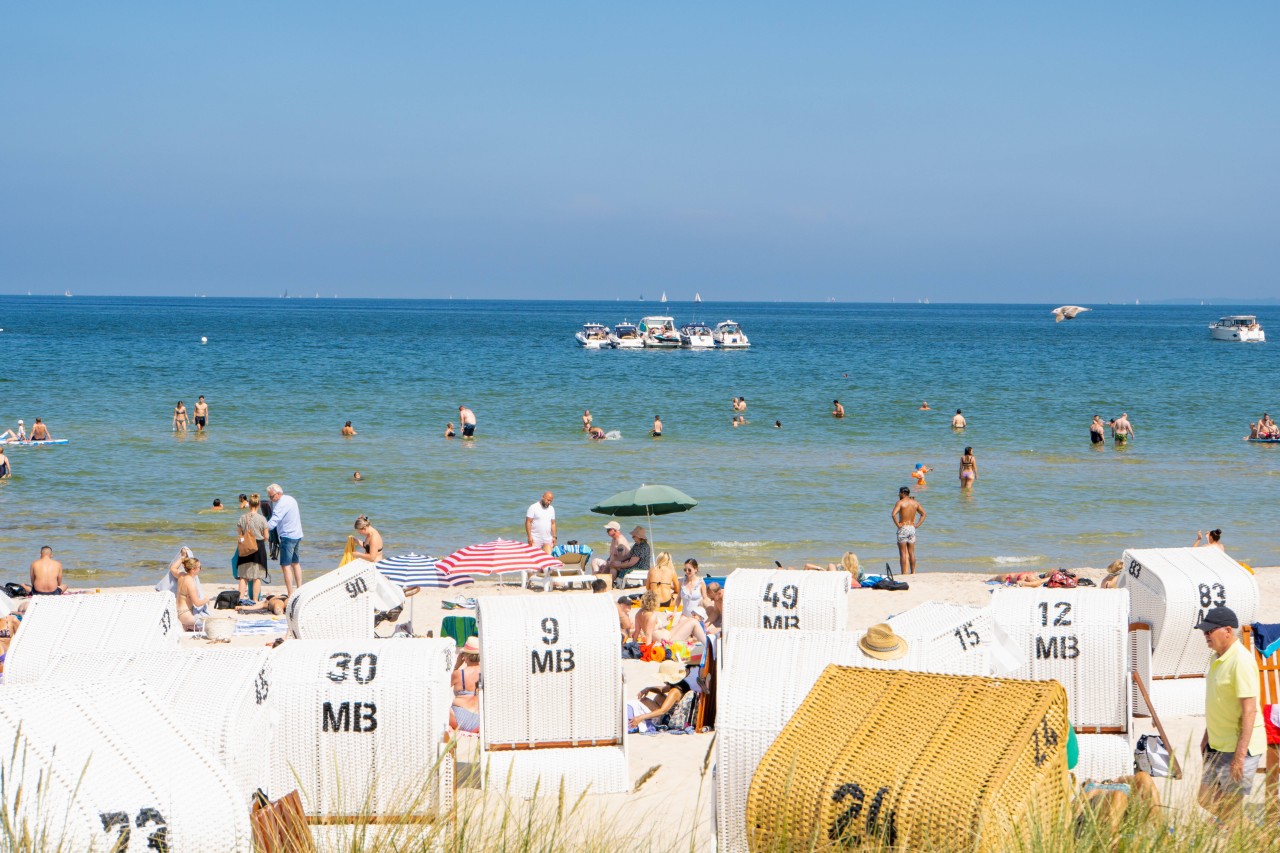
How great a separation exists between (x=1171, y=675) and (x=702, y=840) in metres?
5.60

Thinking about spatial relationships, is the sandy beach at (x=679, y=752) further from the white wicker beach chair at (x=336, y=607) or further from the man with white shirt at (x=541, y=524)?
the white wicker beach chair at (x=336, y=607)

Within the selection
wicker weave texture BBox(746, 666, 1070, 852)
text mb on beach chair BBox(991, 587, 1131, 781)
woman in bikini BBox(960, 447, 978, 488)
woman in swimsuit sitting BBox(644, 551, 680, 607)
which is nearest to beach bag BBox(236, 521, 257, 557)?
woman in swimsuit sitting BBox(644, 551, 680, 607)

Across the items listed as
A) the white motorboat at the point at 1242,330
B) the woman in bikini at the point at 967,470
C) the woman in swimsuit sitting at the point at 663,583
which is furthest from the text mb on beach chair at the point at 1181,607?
the white motorboat at the point at 1242,330

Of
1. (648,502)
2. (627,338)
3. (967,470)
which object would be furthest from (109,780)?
(627,338)

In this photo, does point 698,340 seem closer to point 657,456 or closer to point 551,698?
point 657,456

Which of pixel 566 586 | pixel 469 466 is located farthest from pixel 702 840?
pixel 469 466

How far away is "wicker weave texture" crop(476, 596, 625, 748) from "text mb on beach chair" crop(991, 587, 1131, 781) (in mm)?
2613

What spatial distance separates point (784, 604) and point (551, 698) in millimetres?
2669

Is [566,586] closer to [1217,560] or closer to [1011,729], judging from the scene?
[1217,560]

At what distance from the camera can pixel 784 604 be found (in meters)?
9.82

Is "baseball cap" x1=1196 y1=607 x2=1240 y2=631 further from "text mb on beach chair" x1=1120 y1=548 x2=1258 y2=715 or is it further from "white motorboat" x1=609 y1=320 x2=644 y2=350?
"white motorboat" x1=609 y1=320 x2=644 y2=350

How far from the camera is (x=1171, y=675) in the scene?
30.6ft

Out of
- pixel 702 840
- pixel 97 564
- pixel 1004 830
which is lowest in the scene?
pixel 97 564

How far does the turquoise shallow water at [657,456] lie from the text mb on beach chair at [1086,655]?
9.76m
